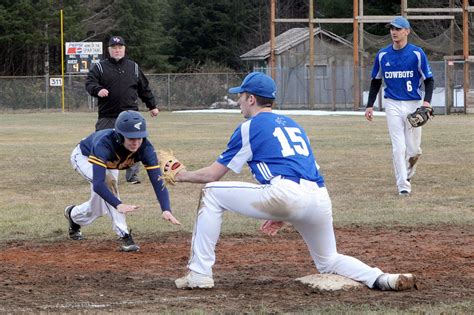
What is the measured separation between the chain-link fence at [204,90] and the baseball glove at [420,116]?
30.8 metres

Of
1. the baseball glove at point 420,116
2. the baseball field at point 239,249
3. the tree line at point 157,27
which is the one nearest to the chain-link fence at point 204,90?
the tree line at point 157,27

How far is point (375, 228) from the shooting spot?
9812 millimetres

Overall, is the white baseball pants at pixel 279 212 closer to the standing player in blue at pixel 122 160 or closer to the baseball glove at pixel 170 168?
the baseball glove at pixel 170 168

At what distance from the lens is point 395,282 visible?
6.51 m

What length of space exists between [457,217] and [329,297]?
4.41 meters

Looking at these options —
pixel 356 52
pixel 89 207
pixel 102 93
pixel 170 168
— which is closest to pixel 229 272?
pixel 170 168

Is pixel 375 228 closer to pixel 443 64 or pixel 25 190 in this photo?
pixel 25 190

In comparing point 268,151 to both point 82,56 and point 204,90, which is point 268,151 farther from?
point 204,90

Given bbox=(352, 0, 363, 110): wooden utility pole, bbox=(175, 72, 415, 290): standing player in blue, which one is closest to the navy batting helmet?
bbox=(175, 72, 415, 290): standing player in blue

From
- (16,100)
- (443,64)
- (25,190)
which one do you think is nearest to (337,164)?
(25,190)

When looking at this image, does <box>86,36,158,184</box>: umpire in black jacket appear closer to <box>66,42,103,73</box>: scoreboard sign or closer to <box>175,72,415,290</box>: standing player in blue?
<box>175,72,415,290</box>: standing player in blue

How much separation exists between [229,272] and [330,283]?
1060mm

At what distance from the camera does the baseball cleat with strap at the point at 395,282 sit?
6.52m

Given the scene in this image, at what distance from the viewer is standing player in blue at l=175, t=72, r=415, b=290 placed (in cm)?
646
